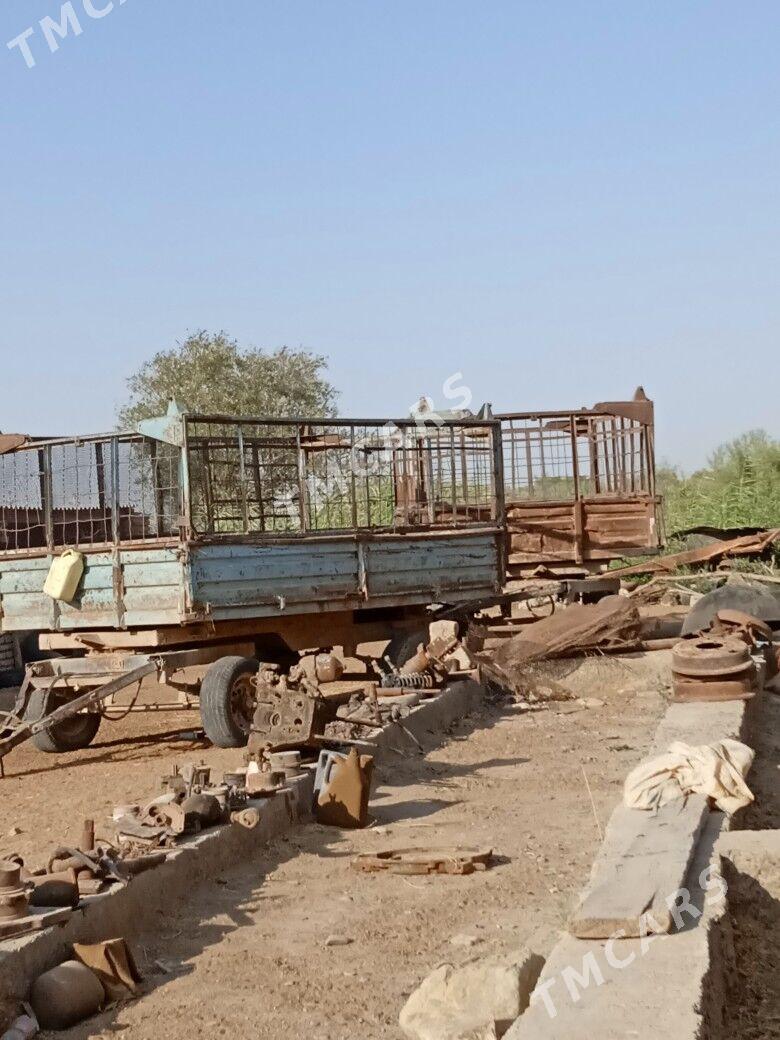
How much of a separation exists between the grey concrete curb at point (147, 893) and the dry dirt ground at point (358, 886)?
86mm

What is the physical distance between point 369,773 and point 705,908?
3281mm

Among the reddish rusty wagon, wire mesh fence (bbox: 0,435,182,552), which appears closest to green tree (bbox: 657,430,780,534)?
the reddish rusty wagon

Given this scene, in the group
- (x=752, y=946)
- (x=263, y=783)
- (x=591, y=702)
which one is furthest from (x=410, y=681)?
(x=752, y=946)

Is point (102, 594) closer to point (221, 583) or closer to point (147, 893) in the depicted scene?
point (221, 583)

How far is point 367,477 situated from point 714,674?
407 cm

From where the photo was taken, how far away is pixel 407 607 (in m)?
12.8

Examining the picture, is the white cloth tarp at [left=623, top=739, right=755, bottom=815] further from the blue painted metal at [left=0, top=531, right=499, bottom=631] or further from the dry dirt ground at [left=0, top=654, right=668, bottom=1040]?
the blue painted metal at [left=0, top=531, right=499, bottom=631]

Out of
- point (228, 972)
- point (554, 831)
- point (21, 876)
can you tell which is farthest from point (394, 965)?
point (554, 831)

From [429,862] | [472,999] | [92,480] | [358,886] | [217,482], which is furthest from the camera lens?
[217,482]

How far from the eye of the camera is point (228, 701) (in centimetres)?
1009

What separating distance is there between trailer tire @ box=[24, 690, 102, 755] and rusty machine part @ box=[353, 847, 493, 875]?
15.3 ft

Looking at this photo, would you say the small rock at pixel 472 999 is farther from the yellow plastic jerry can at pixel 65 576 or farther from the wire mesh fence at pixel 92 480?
the yellow plastic jerry can at pixel 65 576

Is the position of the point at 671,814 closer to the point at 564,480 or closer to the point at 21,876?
the point at 21,876

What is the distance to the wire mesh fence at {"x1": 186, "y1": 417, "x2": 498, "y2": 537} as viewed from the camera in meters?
11.7
